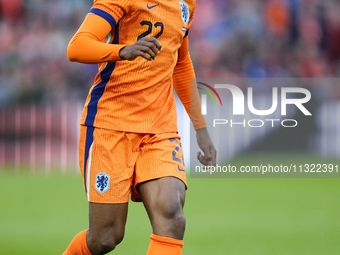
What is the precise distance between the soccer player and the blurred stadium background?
4.26 ft

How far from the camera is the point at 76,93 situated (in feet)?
23.0

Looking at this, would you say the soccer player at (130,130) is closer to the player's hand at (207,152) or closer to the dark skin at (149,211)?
the dark skin at (149,211)

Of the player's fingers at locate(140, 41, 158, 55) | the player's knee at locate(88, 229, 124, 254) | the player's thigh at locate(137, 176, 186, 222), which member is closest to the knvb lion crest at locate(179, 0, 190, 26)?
the player's fingers at locate(140, 41, 158, 55)

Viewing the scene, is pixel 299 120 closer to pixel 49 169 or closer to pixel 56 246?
pixel 49 169

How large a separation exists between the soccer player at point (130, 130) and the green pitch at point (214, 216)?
1.27 metres

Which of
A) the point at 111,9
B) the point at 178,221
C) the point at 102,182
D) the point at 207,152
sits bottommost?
the point at 178,221

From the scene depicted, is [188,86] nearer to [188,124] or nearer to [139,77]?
[139,77]

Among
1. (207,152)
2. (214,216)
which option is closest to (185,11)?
(207,152)

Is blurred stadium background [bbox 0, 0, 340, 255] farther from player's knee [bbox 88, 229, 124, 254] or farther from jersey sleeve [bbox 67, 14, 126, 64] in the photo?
jersey sleeve [bbox 67, 14, 126, 64]

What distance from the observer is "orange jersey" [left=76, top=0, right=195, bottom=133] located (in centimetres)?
214

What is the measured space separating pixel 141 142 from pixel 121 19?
570 millimetres

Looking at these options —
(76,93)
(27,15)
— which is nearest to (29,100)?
(76,93)

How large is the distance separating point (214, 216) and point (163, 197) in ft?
8.01

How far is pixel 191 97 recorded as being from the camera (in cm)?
269
